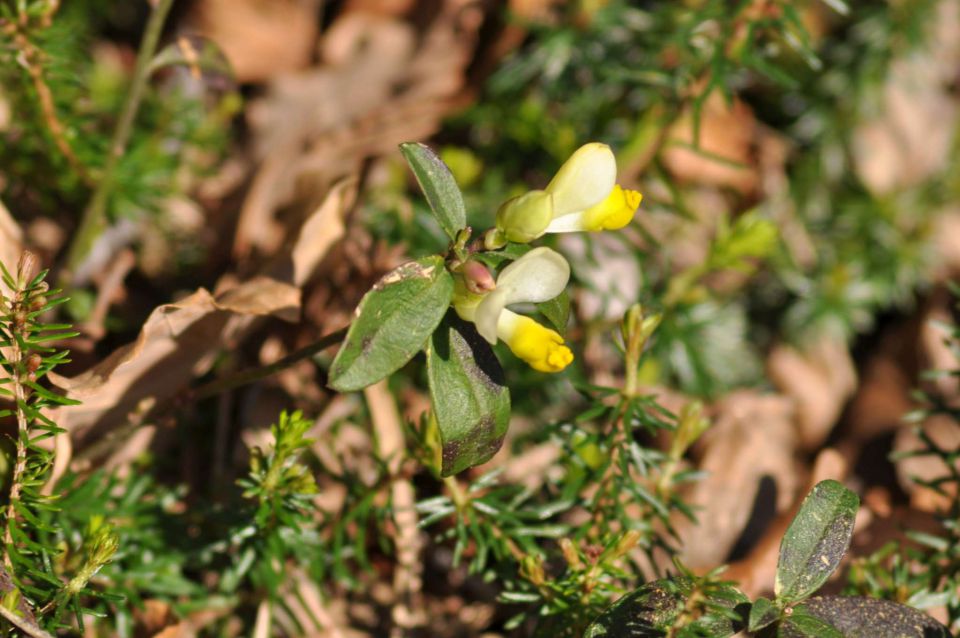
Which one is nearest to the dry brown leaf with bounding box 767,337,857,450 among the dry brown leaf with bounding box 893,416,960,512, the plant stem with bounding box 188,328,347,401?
the dry brown leaf with bounding box 893,416,960,512

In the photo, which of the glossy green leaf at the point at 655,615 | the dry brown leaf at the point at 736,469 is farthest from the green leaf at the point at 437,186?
the dry brown leaf at the point at 736,469

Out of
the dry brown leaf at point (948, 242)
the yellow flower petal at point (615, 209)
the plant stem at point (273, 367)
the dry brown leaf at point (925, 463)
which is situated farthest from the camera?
the dry brown leaf at point (948, 242)

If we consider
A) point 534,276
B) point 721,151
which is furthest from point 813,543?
point 721,151

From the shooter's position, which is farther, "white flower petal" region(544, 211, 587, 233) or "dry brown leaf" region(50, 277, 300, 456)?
"dry brown leaf" region(50, 277, 300, 456)

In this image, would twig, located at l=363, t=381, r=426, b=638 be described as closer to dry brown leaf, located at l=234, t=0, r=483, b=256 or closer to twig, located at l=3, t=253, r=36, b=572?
twig, located at l=3, t=253, r=36, b=572

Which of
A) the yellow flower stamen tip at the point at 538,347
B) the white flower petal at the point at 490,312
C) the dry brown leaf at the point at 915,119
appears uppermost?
the white flower petal at the point at 490,312

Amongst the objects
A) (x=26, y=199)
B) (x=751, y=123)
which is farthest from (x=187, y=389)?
(x=751, y=123)

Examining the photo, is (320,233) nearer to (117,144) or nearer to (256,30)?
(117,144)

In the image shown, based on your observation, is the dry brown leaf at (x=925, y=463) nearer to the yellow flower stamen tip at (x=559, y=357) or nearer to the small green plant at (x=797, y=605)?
the small green plant at (x=797, y=605)
